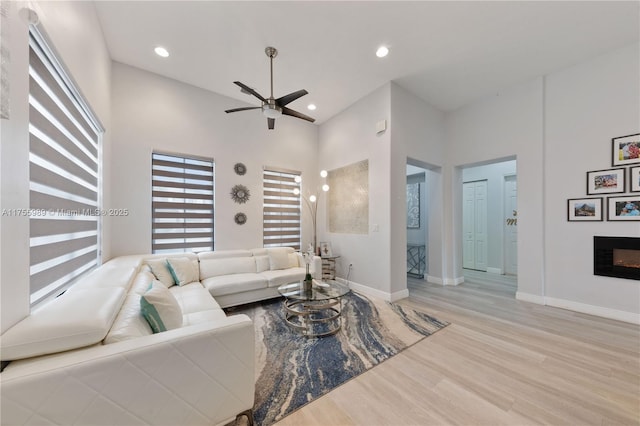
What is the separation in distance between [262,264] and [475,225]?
544cm

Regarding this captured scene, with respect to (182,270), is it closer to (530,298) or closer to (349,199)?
(349,199)

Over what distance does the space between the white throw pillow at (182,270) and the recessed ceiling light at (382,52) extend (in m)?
3.87

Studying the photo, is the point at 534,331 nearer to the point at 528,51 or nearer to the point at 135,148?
the point at 528,51

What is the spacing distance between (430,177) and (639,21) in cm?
298

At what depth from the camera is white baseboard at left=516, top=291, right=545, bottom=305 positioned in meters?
3.51

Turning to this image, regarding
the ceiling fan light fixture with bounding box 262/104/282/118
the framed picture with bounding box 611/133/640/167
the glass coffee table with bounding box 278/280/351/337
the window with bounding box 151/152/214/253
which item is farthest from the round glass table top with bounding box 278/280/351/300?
the framed picture with bounding box 611/133/640/167

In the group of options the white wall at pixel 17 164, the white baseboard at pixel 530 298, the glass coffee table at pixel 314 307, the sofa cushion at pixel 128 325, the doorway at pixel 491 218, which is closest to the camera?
the white wall at pixel 17 164

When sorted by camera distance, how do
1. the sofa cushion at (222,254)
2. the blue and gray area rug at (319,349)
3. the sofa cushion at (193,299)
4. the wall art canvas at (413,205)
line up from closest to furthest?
1. the blue and gray area rug at (319,349)
2. the sofa cushion at (193,299)
3. the sofa cushion at (222,254)
4. the wall art canvas at (413,205)

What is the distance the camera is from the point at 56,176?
70.1 inches

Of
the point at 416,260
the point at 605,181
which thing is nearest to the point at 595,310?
the point at 605,181

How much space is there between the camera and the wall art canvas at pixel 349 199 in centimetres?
425

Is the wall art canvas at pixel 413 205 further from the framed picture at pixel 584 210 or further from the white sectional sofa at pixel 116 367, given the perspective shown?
the white sectional sofa at pixel 116 367

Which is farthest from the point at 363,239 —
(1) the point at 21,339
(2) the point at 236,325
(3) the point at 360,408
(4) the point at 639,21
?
(4) the point at 639,21

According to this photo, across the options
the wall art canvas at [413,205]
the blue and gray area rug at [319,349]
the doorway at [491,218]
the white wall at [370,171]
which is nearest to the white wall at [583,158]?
the doorway at [491,218]
